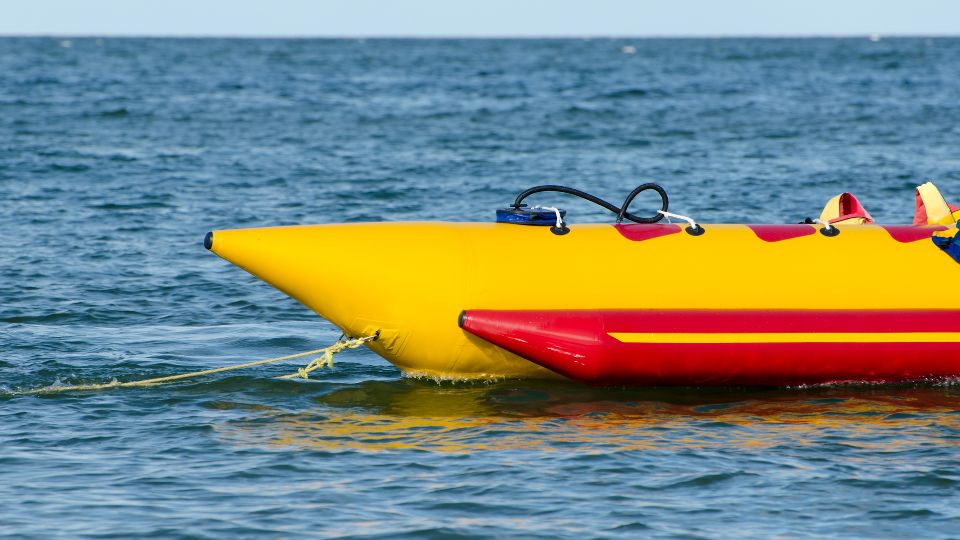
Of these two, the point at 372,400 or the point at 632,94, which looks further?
the point at 632,94

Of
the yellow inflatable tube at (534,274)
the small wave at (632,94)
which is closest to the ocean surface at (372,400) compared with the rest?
the yellow inflatable tube at (534,274)

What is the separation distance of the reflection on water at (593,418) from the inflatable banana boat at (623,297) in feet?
0.51

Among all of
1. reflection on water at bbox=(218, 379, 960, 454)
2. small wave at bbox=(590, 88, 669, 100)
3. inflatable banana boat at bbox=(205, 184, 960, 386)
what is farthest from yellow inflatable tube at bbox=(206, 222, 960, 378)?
small wave at bbox=(590, 88, 669, 100)

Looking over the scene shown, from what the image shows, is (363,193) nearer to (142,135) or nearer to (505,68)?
(142,135)

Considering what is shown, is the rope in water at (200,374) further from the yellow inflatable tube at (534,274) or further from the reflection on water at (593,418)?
the reflection on water at (593,418)

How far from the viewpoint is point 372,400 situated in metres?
8.27

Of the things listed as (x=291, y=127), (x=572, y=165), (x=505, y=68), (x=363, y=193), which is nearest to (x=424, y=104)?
(x=291, y=127)

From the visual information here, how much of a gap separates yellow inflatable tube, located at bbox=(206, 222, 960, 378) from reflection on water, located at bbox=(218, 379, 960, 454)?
0.98 ft

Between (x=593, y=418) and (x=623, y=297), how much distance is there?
29.8 inches

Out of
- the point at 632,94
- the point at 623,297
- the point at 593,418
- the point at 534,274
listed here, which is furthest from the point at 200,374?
the point at 632,94

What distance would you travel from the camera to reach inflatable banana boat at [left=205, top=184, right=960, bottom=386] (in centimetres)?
795

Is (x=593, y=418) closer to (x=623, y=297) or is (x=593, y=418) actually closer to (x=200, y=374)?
(x=623, y=297)

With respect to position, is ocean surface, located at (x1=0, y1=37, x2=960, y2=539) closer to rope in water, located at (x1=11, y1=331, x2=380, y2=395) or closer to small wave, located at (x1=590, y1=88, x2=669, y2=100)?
rope in water, located at (x1=11, y1=331, x2=380, y2=395)

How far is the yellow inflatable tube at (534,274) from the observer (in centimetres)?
798
